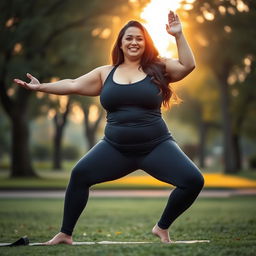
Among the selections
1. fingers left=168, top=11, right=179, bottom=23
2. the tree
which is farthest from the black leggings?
the tree

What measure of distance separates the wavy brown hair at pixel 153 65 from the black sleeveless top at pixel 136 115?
0.28 ft

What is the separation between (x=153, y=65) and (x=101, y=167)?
1.04m

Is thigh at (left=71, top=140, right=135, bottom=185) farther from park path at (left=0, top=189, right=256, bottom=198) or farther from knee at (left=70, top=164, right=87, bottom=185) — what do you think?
park path at (left=0, top=189, right=256, bottom=198)

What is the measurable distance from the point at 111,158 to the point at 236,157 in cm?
4101

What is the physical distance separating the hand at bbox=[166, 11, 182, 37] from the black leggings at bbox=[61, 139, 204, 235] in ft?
3.14

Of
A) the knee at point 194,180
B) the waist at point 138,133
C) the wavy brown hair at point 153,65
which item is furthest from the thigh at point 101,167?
the wavy brown hair at point 153,65

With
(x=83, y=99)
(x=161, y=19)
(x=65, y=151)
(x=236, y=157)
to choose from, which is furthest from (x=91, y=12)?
(x=65, y=151)


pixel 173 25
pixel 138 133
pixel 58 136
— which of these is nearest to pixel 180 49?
pixel 173 25

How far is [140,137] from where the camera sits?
5.51m

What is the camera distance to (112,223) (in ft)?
33.9

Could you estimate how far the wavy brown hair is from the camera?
5645mm

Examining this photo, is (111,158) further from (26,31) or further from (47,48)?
(47,48)

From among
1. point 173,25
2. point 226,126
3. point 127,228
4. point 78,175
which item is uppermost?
point 173,25

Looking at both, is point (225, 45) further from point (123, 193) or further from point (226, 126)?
point (123, 193)
